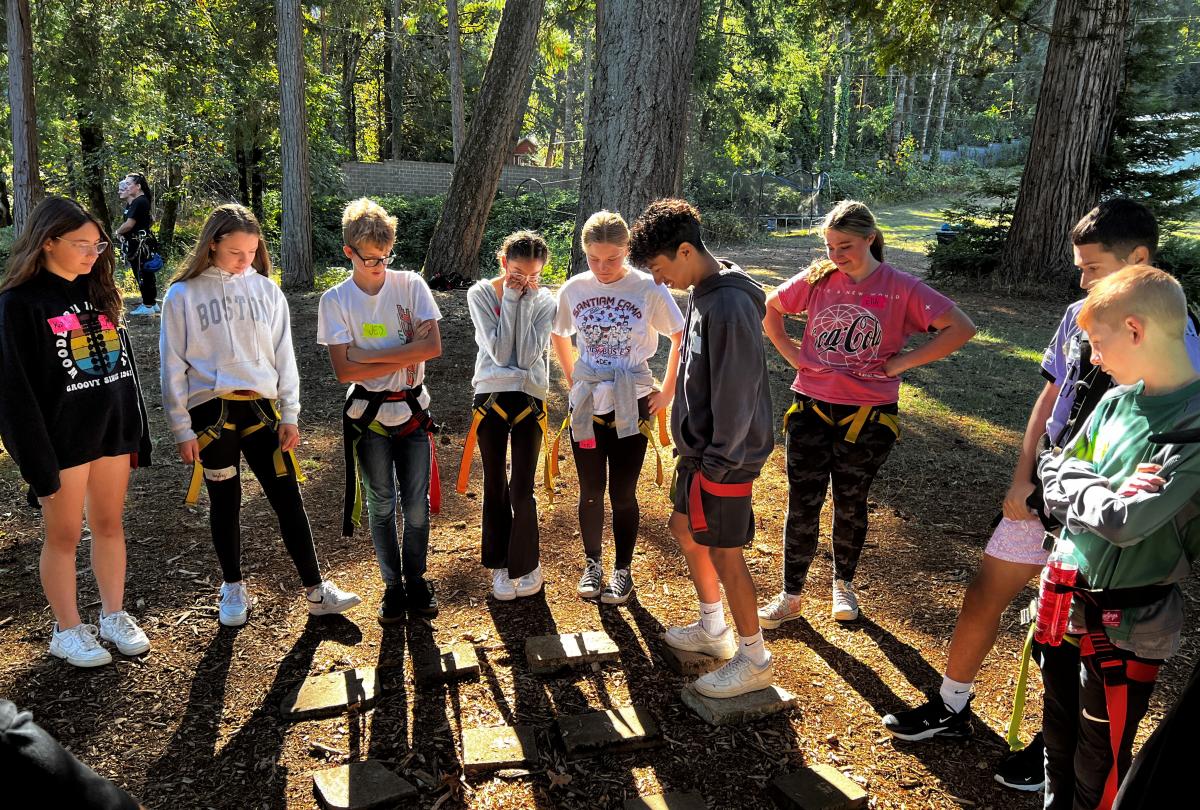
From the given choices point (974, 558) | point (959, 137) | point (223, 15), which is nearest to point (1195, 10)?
point (959, 137)

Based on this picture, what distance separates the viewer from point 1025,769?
310 centimetres

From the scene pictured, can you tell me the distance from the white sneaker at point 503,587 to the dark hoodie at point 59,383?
1.90 meters

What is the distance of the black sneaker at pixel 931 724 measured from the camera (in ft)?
10.9

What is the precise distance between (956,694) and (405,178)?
98.2 ft

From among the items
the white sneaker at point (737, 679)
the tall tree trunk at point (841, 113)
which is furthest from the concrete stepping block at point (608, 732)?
the tall tree trunk at point (841, 113)

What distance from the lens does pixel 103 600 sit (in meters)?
3.93

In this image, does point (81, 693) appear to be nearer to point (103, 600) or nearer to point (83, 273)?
point (103, 600)

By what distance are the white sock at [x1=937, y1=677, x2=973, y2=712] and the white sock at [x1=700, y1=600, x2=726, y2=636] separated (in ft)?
3.24

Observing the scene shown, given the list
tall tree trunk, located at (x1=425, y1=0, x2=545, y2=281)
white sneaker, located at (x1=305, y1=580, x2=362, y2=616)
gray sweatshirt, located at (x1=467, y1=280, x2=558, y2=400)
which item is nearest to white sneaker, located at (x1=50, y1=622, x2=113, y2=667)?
white sneaker, located at (x1=305, y1=580, x2=362, y2=616)

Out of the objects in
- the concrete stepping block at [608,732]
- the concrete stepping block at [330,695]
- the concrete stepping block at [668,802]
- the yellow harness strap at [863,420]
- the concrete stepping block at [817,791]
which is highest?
the yellow harness strap at [863,420]

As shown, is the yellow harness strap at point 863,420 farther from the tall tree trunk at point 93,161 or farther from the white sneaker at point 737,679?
the tall tree trunk at point 93,161

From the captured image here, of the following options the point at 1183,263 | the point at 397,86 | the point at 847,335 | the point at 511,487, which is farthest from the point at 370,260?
the point at 397,86

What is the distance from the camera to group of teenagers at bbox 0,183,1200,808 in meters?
2.44

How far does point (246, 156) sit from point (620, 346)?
2035cm
